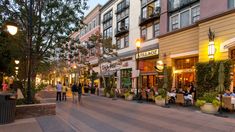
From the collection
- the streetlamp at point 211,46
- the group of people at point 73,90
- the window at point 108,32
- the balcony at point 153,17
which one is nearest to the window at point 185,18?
the balcony at point 153,17

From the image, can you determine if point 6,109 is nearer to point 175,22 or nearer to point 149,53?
point 175,22

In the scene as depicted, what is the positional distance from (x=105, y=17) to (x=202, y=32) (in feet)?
90.8

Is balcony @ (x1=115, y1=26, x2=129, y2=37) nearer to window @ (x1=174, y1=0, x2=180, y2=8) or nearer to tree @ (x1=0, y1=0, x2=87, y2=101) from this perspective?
window @ (x1=174, y1=0, x2=180, y2=8)

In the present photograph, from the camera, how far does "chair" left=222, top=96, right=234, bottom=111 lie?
1433cm

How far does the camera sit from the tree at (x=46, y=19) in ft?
44.6

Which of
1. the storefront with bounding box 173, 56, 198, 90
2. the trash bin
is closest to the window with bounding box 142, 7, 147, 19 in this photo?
the storefront with bounding box 173, 56, 198, 90

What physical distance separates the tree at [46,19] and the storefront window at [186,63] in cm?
1169

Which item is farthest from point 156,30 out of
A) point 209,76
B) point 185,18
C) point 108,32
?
point 108,32

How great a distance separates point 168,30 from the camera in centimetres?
2517

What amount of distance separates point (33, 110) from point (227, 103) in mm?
11116

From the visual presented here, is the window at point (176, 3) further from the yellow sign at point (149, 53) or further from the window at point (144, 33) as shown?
the window at point (144, 33)

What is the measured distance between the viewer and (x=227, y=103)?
47.8 ft

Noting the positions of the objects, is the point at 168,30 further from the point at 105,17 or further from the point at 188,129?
the point at 105,17

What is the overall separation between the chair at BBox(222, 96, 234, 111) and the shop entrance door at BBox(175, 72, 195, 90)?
25.0 feet
